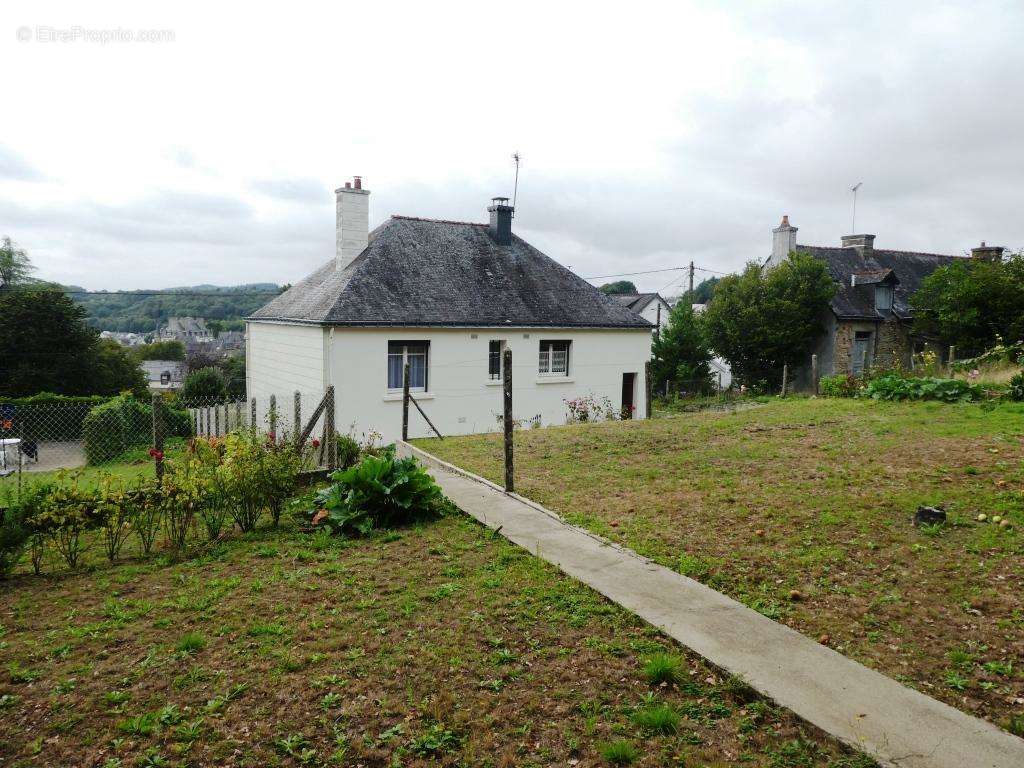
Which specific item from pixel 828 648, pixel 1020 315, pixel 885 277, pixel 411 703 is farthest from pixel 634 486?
pixel 885 277

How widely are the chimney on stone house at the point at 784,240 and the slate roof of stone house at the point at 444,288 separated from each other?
10859 mm

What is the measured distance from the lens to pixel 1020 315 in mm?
23516

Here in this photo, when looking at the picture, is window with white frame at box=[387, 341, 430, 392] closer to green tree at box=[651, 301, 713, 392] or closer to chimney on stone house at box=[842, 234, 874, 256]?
green tree at box=[651, 301, 713, 392]

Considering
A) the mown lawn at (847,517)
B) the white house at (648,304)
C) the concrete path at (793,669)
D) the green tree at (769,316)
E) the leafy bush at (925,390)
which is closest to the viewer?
the concrete path at (793,669)

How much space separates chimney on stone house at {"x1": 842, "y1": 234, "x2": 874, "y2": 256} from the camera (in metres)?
32.5

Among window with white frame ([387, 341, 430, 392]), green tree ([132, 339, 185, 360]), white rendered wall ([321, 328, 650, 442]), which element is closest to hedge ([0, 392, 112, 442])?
white rendered wall ([321, 328, 650, 442])

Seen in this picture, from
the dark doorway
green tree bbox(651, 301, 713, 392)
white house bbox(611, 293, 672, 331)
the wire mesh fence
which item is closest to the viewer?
the wire mesh fence

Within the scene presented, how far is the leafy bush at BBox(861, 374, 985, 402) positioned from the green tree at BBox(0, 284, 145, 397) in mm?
38156

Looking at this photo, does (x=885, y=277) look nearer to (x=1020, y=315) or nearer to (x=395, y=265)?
(x=1020, y=315)

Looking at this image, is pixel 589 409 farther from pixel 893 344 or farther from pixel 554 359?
pixel 893 344

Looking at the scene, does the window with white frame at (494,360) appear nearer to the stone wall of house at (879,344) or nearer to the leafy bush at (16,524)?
the leafy bush at (16,524)

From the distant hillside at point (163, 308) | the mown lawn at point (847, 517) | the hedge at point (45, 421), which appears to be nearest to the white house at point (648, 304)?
the hedge at point (45, 421)

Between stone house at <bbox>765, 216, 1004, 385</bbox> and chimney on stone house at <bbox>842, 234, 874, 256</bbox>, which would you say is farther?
chimney on stone house at <bbox>842, 234, 874, 256</bbox>

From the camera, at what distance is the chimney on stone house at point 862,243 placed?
107ft
